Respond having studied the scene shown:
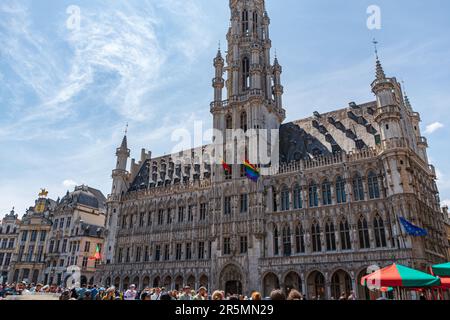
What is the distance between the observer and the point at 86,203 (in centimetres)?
6756

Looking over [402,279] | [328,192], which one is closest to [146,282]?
[328,192]

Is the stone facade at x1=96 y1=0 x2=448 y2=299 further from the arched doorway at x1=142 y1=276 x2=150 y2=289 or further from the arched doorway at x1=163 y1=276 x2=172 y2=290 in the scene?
the arched doorway at x1=163 y1=276 x2=172 y2=290

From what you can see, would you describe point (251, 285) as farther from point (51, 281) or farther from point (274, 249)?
point (51, 281)

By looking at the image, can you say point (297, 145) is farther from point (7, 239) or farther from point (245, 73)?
point (7, 239)

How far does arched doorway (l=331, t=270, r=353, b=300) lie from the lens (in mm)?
33969

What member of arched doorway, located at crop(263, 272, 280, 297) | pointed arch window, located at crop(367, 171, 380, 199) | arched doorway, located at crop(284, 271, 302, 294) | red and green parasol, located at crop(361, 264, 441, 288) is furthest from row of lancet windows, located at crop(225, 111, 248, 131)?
red and green parasol, located at crop(361, 264, 441, 288)

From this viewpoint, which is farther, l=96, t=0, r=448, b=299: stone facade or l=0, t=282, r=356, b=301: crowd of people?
l=96, t=0, r=448, b=299: stone facade

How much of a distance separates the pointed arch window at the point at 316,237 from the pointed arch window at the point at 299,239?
111cm

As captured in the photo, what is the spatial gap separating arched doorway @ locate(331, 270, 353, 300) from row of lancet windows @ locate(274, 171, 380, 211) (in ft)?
24.5

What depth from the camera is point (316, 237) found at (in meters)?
36.8

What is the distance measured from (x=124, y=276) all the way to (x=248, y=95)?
1271 inches

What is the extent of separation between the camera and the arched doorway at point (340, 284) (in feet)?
111

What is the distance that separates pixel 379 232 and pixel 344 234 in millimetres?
3443
